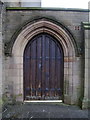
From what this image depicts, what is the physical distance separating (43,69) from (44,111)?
5.19ft

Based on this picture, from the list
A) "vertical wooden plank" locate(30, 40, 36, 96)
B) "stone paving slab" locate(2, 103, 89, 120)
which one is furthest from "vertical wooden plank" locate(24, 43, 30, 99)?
"stone paving slab" locate(2, 103, 89, 120)

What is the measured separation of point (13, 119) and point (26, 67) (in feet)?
6.48

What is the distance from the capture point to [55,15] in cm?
469

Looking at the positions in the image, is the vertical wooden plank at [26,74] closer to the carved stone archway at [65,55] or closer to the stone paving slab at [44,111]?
the carved stone archway at [65,55]

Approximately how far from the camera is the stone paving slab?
12.3ft

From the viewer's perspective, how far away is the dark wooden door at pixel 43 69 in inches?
191

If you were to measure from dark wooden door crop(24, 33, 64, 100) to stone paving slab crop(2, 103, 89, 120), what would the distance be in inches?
16.2

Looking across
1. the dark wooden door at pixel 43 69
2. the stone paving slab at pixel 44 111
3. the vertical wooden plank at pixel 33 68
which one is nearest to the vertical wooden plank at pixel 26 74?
the dark wooden door at pixel 43 69

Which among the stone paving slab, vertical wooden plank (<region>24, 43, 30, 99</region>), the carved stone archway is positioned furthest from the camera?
vertical wooden plank (<region>24, 43, 30, 99</region>)

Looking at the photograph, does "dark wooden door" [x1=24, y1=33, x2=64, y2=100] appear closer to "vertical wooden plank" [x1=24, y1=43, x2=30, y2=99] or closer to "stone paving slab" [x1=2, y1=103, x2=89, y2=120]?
"vertical wooden plank" [x1=24, y1=43, x2=30, y2=99]

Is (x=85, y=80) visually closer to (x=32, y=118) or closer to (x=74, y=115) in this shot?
(x=74, y=115)

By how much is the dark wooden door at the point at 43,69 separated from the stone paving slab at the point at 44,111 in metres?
0.41

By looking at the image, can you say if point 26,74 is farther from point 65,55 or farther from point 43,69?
point 65,55

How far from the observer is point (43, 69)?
16.0 feet
